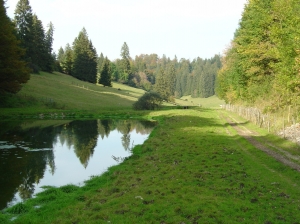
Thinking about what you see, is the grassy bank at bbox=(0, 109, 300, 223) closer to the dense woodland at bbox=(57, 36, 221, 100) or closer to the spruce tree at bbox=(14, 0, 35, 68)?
the spruce tree at bbox=(14, 0, 35, 68)

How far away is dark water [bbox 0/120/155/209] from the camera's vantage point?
1310 centimetres

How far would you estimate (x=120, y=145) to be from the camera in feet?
81.1

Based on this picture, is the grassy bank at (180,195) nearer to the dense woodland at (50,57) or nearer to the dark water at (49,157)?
the dark water at (49,157)

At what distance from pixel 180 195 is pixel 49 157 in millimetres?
11295

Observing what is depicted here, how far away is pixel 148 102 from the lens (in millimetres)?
66750

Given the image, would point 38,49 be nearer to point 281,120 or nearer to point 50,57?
point 50,57

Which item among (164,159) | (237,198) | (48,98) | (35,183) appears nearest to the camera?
(237,198)

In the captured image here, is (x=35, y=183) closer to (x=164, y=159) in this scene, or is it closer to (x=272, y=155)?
(x=164, y=159)

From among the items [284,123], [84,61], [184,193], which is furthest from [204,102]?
[184,193]

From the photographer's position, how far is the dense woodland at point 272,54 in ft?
68.9

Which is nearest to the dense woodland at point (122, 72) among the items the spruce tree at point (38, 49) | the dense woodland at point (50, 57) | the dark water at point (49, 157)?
the dense woodland at point (50, 57)

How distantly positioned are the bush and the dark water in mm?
34837

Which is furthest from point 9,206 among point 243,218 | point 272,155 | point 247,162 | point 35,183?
point 272,155

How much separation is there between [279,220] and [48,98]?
50636mm
